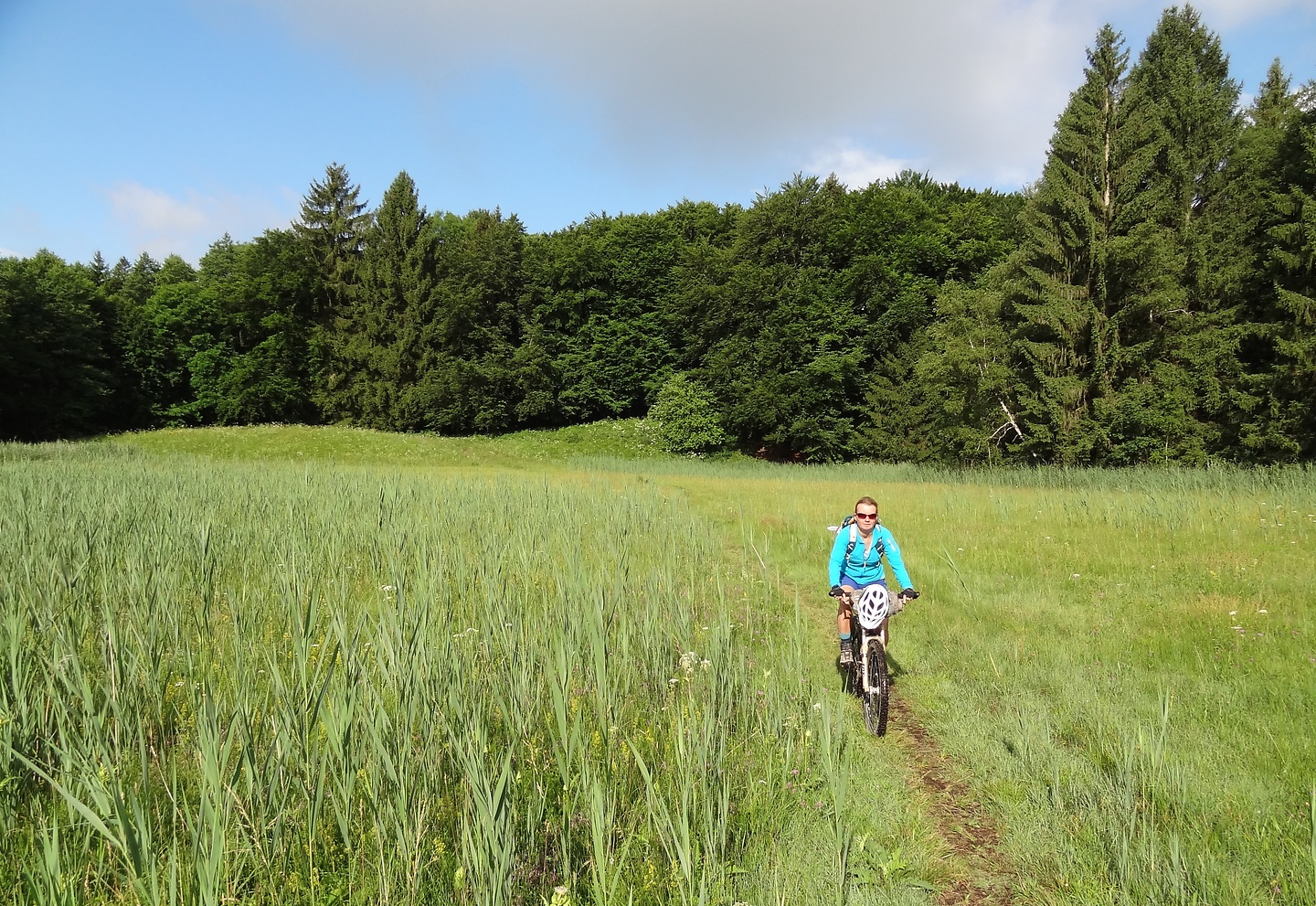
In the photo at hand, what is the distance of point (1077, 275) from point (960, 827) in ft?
76.0

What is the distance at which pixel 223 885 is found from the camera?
2072 millimetres

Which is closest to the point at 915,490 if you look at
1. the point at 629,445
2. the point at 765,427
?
the point at 765,427

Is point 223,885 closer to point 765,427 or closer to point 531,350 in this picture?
point 765,427

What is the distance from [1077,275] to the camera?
21.2 metres

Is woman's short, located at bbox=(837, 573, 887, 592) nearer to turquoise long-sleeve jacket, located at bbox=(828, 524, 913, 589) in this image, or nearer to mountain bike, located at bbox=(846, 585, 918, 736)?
turquoise long-sleeve jacket, located at bbox=(828, 524, 913, 589)

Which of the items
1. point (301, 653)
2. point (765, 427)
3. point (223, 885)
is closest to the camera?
point (223, 885)

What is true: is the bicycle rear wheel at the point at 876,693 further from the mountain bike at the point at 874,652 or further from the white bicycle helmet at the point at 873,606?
the white bicycle helmet at the point at 873,606

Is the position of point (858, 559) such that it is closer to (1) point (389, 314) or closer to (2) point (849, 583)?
(2) point (849, 583)

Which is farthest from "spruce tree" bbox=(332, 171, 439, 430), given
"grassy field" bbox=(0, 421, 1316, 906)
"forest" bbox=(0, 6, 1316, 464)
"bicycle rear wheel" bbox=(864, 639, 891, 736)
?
"bicycle rear wheel" bbox=(864, 639, 891, 736)

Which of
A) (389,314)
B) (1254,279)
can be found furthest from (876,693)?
(389,314)

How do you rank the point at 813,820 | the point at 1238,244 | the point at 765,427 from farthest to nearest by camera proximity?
the point at 765,427 < the point at 1238,244 < the point at 813,820

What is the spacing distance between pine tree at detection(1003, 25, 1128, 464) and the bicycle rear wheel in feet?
64.0

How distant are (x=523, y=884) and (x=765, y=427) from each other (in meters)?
35.0

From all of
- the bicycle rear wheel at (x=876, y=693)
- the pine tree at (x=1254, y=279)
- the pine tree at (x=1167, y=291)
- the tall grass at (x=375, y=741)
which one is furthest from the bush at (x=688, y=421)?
the bicycle rear wheel at (x=876, y=693)
